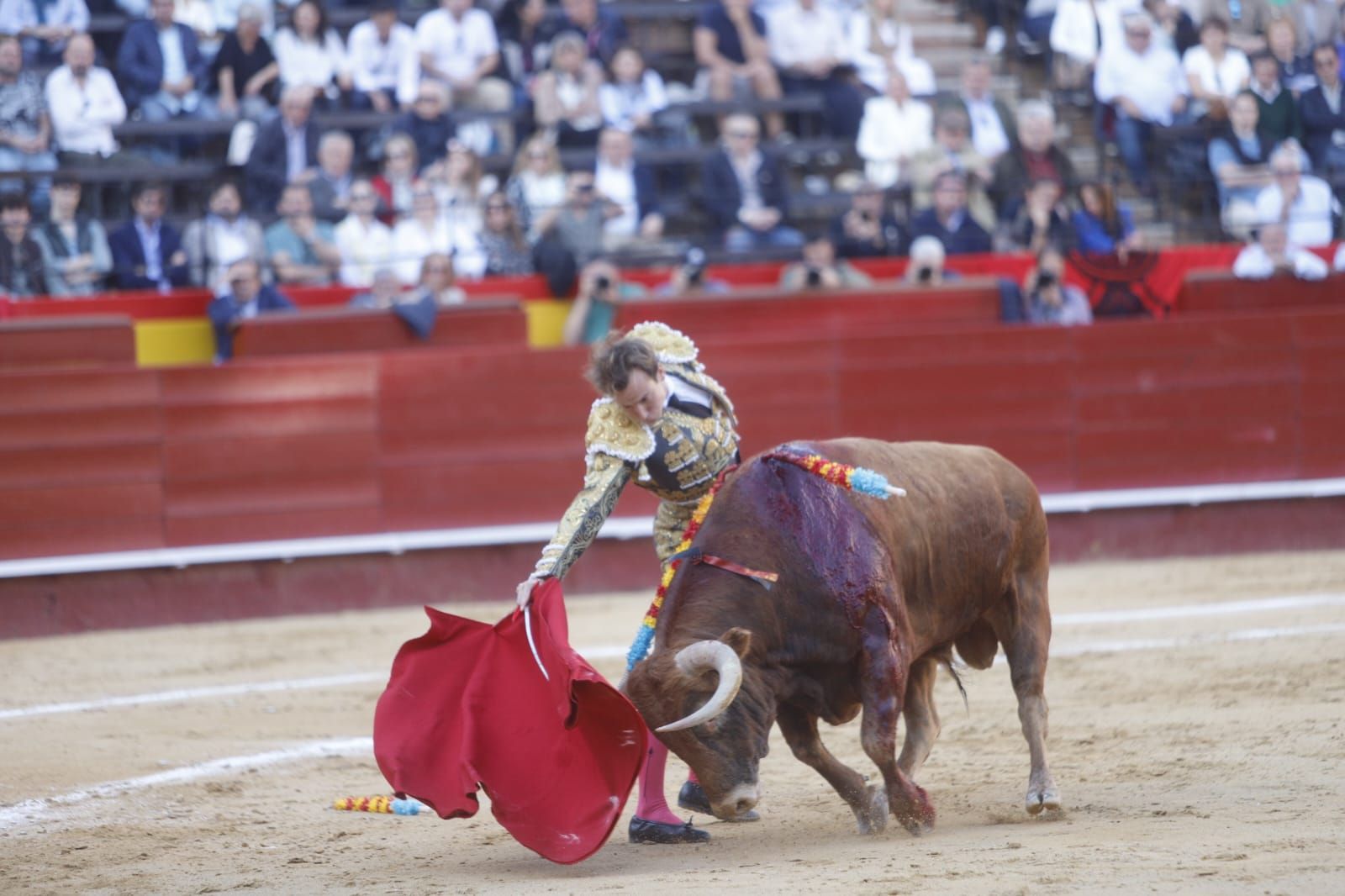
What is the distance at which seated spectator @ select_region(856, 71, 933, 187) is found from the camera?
9.48 m

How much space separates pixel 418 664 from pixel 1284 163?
21.9 feet

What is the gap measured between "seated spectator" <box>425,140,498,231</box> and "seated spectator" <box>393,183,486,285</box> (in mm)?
54

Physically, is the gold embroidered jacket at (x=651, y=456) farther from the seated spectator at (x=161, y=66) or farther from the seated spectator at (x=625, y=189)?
the seated spectator at (x=161, y=66)

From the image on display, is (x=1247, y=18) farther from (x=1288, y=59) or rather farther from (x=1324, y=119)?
(x=1324, y=119)

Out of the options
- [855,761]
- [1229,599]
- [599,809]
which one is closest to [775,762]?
[855,761]

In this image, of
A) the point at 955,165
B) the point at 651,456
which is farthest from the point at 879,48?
the point at 651,456

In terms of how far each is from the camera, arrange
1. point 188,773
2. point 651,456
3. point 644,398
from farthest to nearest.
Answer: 1. point 188,773
2. point 651,456
3. point 644,398

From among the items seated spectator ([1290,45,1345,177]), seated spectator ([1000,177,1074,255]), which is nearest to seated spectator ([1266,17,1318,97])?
seated spectator ([1290,45,1345,177])

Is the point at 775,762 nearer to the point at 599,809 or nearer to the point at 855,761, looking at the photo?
the point at 855,761

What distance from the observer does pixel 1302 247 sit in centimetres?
925

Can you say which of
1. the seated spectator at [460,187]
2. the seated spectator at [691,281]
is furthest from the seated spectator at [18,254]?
the seated spectator at [691,281]

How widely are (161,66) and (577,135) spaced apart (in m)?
2.07

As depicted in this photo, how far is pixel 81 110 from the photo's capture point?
8484mm

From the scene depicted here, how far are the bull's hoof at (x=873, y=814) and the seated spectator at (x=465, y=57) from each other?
581cm
